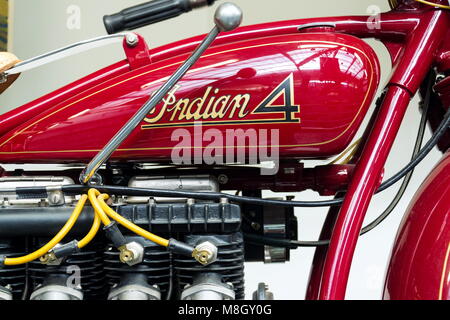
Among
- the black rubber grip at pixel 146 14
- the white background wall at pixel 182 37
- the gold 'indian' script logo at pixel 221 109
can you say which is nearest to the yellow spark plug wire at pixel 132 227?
the gold 'indian' script logo at pixel 221 109

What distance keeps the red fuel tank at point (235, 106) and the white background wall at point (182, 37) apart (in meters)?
0.91

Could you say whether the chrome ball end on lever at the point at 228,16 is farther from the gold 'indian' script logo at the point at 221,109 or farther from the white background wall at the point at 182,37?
the white background wall at the point at 182,37

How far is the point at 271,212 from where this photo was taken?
2.71 feet

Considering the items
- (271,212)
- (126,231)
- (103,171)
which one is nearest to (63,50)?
(103,171)

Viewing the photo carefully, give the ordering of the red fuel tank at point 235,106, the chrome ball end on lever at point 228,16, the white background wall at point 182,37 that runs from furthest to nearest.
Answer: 1. the white background wall at point 182,37
2. the red fuel tank at point 235,106
3. the chrome ball end on lever at point 228,16

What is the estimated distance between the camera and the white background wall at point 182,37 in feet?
5.26

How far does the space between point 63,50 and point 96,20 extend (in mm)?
894

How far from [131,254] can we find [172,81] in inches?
10.0

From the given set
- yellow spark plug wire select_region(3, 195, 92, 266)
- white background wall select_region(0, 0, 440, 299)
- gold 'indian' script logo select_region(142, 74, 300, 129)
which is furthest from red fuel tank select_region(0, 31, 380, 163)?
white background wall select_region(0, 0, 440, 299)

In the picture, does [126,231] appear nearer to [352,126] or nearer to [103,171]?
[103,171]

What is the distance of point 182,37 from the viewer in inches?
63.4

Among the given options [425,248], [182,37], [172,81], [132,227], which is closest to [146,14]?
[172,81]

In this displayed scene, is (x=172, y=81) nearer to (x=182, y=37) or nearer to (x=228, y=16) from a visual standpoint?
(x=228, y=16)

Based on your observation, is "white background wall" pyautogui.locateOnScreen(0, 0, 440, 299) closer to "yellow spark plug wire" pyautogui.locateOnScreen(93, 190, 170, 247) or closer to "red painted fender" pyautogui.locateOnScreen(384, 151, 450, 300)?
"red painted fender" pyautogui.locateOnScreen(384, 151, 450, 300)
